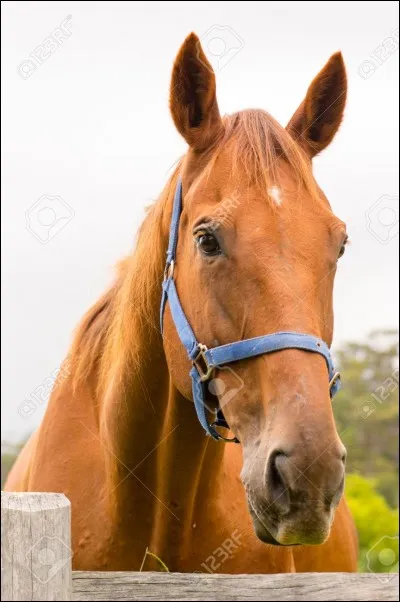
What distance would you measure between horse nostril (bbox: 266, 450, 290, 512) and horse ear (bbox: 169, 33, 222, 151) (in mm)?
1627

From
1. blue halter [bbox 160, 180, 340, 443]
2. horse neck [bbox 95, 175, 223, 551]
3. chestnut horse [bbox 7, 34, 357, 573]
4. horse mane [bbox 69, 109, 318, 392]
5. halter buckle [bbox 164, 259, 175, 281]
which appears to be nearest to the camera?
chestnut horse [bbox 7, 34, 357, 573]

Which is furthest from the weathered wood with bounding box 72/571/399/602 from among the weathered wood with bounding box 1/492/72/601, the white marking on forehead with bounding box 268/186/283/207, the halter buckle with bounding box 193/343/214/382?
the white marking on forehead with bounding box 268/186/283/207

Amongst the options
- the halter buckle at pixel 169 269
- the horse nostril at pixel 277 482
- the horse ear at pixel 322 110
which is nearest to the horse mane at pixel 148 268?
the halter buckle at pixel 169 269

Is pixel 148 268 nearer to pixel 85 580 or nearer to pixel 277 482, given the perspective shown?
pixel 277 482

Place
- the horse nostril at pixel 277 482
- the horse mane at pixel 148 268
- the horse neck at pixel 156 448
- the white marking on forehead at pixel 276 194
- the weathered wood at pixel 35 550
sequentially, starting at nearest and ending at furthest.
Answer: the weathered wood at pixel 35 550 < the horse nostril at pixel 277 482 < the white marking on forehead at pixel 276 194 < the horse mane at pixel 148 268 < the horse neck at pixel 156 448

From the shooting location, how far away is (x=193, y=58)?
11.9ft

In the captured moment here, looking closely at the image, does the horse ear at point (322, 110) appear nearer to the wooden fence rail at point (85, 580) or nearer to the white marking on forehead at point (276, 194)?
the white marking on forehead at point (276, 194)

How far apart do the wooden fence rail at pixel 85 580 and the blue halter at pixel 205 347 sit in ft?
2.73

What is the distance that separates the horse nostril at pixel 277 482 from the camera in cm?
264

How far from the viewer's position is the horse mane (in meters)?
3.41

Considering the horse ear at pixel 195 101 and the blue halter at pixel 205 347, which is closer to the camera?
the blue halter at pixel 205 347

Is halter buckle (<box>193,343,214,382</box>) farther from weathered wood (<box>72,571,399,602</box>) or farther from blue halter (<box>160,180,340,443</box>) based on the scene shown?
weathered wood (<box>72,571,399,602</box>)

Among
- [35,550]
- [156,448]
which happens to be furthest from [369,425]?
[35,550]

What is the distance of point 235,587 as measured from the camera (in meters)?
2.35
